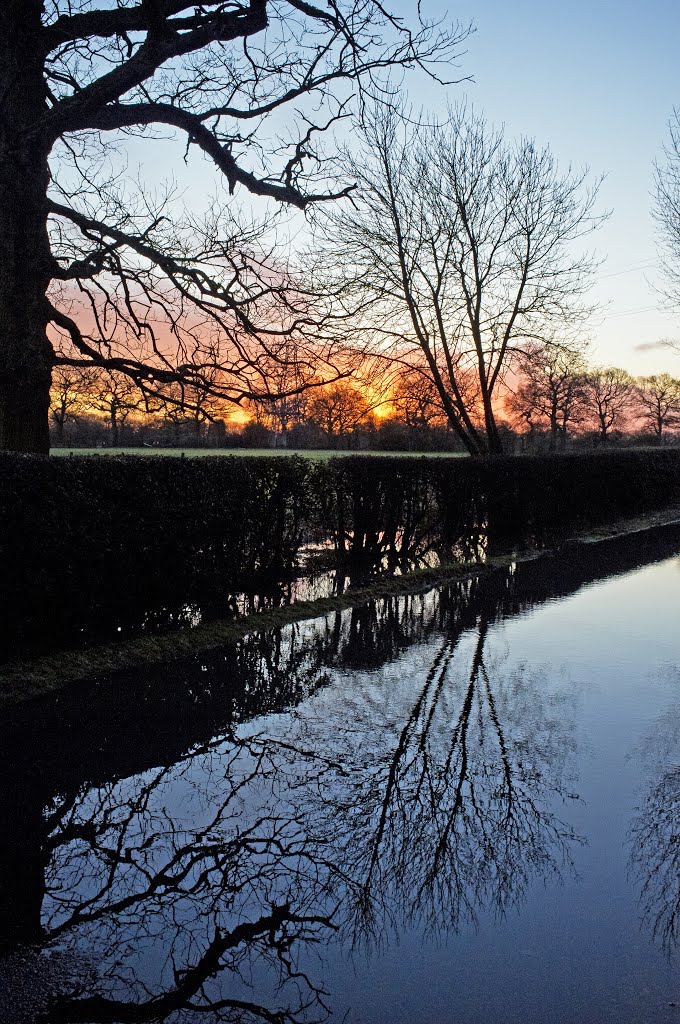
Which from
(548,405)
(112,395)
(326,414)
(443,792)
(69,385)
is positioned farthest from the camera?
(548,405)

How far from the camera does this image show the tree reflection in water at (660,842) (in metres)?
3.30

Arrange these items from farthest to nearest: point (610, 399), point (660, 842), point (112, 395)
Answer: point (610, 399), point (112, 395), point (660, 842)

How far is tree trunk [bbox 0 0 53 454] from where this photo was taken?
952cm

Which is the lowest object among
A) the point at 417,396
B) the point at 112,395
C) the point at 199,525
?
the point at 199,525

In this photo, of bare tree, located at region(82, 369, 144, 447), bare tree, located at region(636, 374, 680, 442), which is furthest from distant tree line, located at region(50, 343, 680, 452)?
bare tree, located at region(636, 374, 680, 442)

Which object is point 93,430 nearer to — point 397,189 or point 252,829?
point 397,189

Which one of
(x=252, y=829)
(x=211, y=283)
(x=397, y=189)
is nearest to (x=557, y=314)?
(x=397, y=189)

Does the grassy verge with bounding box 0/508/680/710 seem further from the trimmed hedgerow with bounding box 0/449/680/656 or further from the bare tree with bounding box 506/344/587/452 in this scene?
the bare tree with bounding box 506/344/587/452

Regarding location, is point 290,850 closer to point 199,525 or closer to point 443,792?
point 443,792

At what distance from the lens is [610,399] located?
69.1m

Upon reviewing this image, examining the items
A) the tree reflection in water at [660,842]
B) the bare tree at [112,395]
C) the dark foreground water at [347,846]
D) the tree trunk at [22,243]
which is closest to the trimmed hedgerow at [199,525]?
the dark foreground water at [347,846]

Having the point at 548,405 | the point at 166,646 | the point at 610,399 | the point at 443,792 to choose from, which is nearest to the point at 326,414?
the point at 166,646

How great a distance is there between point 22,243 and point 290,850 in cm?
851

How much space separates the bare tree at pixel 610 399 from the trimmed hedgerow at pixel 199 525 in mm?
54731
